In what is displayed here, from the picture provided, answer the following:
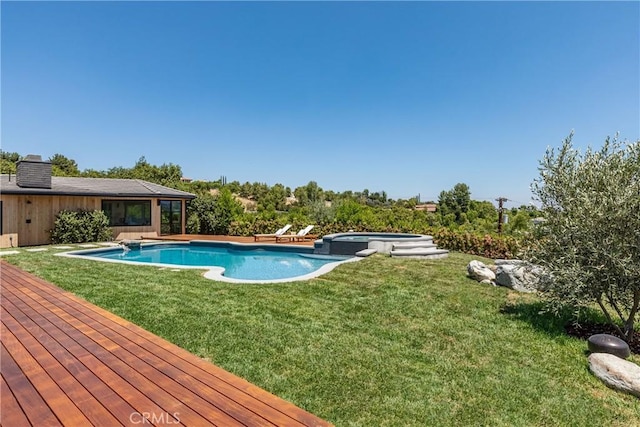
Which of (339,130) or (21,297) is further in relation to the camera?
(339,130)

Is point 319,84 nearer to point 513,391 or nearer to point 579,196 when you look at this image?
point 579,196

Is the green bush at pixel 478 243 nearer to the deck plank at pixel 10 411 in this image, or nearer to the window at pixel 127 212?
the deck plank at pixel 10 411

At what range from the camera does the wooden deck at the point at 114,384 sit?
8.13 feet

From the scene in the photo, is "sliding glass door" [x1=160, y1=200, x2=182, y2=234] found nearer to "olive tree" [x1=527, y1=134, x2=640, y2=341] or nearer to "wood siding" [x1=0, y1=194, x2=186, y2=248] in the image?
"wood siding" [x1=0, y1=194, x2=186, y2=248]

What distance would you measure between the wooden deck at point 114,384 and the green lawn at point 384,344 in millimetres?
344

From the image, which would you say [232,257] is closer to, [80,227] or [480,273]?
[80,227]

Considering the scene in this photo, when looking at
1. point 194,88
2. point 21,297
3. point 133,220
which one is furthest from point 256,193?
point 21,297

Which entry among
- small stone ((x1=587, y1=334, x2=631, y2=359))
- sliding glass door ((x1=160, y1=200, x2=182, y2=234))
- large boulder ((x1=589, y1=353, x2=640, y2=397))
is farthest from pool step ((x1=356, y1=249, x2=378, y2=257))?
sliding glass door ((x1=160, y1=200, x2=182, y2=234))

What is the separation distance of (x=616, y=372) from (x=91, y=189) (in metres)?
18.1

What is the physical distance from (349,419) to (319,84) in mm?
20254

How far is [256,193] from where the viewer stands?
1626 inches

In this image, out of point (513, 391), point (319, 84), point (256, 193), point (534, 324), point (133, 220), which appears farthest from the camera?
point (256, 193)

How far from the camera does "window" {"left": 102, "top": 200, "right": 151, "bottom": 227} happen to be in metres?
16.4

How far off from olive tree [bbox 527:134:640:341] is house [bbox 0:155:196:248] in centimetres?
1628
